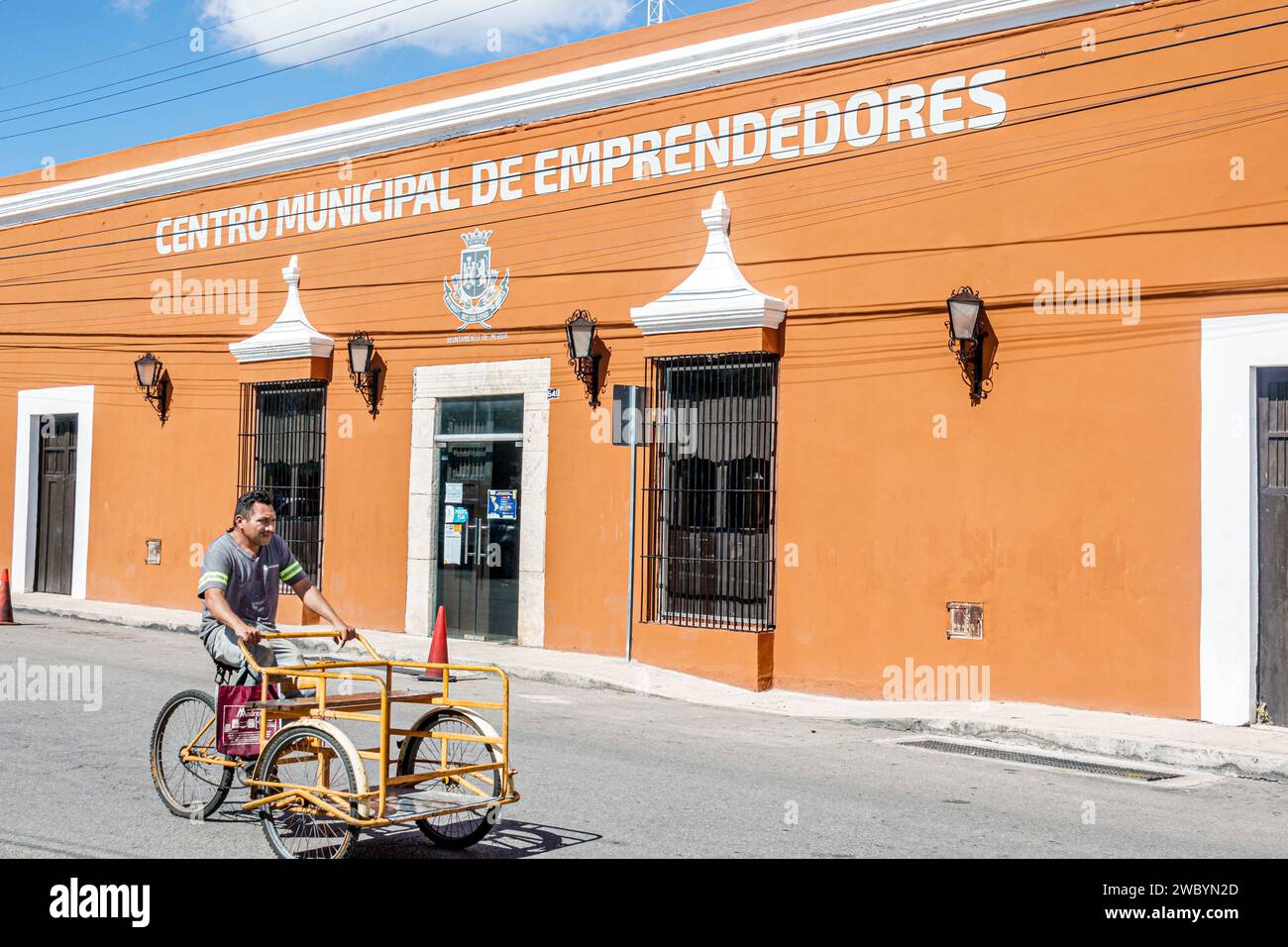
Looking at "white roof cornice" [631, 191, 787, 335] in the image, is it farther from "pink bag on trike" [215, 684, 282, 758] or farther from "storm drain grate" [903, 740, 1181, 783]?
"pink bag on trike" [215, 684, 282, 758]

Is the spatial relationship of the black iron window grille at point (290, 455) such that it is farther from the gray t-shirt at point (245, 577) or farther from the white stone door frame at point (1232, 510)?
the white stone door frame at point (1232, 510)

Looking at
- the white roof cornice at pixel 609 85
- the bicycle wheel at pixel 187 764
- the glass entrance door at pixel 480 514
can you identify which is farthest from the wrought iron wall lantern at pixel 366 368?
the bicycle wheel at pixel 187 764

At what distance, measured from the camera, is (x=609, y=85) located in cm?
1459

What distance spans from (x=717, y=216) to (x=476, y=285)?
360cm

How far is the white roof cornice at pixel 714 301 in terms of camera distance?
13.0 m

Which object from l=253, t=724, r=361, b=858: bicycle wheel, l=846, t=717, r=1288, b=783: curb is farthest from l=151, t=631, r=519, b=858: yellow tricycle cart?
l=846, t=717, r=1288, b=783: curb

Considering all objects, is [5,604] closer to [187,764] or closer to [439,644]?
[439,644]

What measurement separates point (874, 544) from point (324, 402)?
8104 mm

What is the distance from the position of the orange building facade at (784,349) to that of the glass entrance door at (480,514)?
5cm

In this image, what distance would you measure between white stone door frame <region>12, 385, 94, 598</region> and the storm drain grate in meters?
14.6

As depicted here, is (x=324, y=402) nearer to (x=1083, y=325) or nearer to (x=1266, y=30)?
(x=1083, y=325)

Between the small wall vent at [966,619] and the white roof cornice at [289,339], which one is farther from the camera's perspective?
the white roof cornice at [289,339]

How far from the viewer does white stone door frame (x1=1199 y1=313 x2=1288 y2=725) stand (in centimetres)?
1041

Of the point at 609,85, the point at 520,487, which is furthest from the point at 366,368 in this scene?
the point at 609,85
